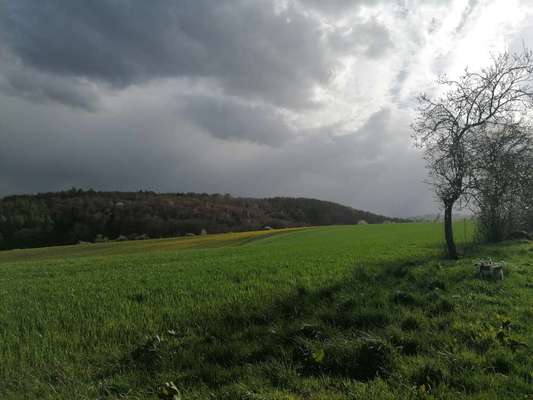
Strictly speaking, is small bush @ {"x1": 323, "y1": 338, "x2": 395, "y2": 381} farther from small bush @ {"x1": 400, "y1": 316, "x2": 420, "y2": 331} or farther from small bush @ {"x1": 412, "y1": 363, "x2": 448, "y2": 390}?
small bush @ {"x1": 400, "y1": 316, "x2": 420, "y2": 331}

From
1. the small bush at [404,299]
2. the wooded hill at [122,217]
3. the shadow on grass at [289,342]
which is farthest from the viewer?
the wooded hill at [122,217]

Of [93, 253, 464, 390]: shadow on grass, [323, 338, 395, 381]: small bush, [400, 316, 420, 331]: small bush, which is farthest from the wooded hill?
[323, 338, 395, 381]: small bush

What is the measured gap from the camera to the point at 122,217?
102 meters

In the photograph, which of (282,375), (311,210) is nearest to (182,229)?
(311,210)

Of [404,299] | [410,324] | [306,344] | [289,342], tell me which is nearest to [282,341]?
[289,342]

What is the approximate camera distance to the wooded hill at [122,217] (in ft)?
301

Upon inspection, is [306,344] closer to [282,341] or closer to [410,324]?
[282,341]

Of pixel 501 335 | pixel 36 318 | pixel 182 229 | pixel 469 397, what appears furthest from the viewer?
pixel 182 229

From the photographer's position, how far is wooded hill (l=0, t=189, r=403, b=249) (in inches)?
3617

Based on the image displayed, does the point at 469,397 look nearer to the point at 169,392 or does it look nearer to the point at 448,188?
the point at 169,392

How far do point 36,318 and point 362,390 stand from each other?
7.67m

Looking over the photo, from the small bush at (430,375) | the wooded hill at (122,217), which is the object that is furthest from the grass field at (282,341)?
the wooded hill at (122,217)

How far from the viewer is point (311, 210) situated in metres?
141

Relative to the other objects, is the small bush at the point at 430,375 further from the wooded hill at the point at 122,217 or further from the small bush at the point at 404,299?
the wooded hill at the point at 122,217
